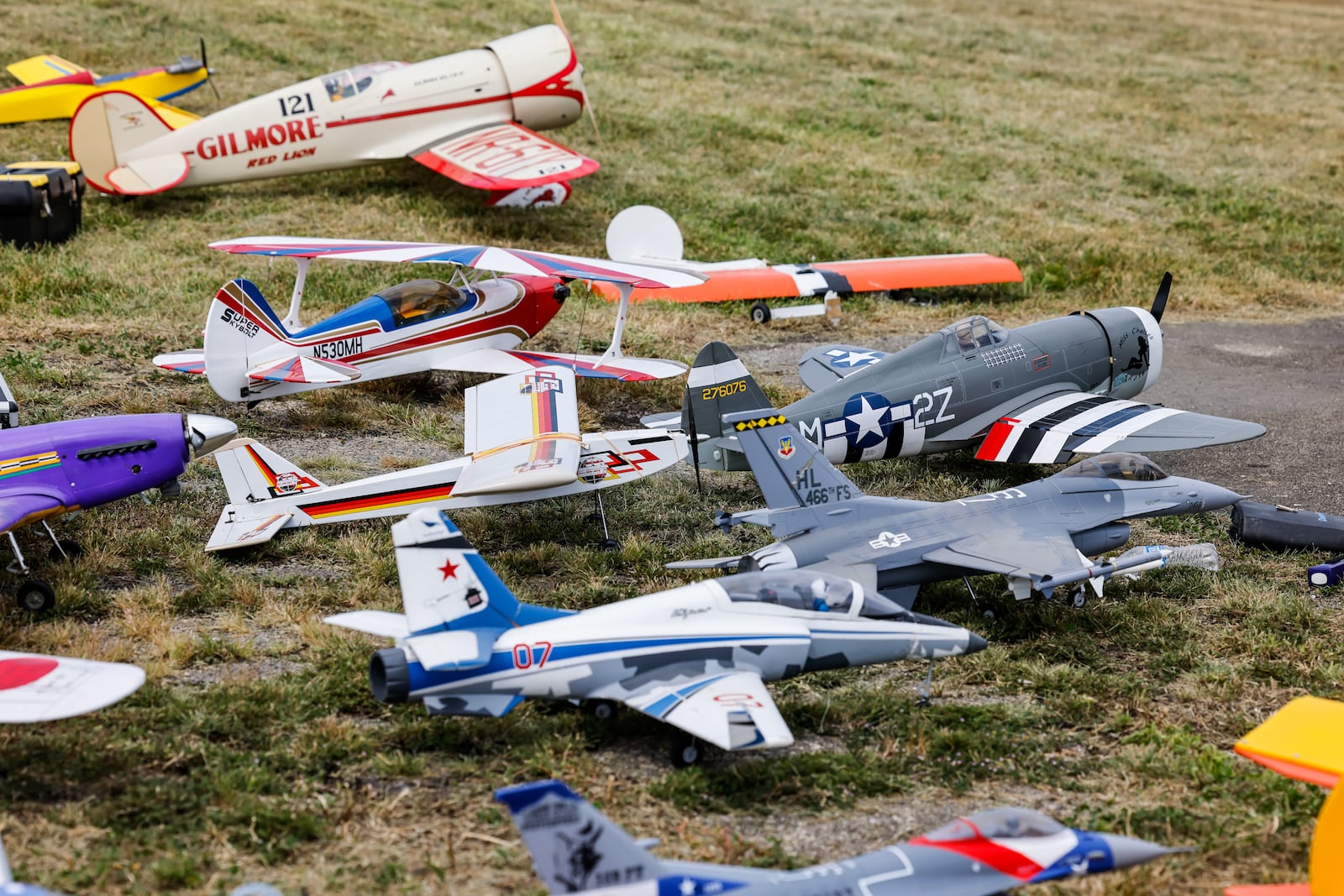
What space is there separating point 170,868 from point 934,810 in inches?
156

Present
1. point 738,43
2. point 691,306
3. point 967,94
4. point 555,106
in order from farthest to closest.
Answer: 1. point 738,43
2. point 967,94
3. point 555,106
4. point 691,306

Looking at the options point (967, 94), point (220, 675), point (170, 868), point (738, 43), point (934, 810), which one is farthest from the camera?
point (738, 43)

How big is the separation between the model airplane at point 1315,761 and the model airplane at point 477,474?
489 cm

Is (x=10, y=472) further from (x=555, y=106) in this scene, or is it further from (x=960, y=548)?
(x=555, y=106)

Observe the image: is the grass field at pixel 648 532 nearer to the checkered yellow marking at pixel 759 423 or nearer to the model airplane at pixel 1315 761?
the model airplane at pixel 1315 761

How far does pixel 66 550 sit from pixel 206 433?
143 centimetres

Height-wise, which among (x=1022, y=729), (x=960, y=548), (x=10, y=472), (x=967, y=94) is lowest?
(x=1022, y=729)

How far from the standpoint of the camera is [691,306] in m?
15.9

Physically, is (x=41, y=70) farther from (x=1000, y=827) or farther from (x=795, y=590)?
(x=1000, y=827)

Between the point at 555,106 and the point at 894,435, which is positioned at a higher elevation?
the point at 555,106

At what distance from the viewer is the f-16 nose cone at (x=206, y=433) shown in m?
9.06

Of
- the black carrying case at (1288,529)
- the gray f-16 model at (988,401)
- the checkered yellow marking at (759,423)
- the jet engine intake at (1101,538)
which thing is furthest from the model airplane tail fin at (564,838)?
the black carrying case at (1288,529)

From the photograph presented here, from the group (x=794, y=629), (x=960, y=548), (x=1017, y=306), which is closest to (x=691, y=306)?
(x=1017, y=306)

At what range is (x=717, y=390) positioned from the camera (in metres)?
10.2
